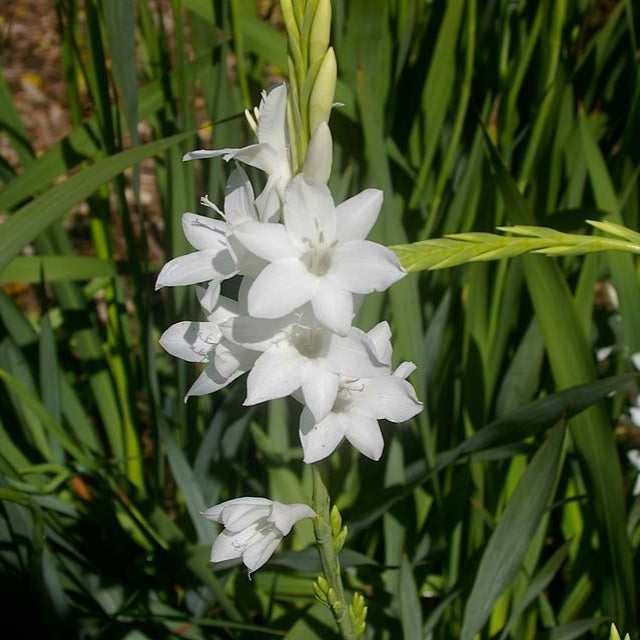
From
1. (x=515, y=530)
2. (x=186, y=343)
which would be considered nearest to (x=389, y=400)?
(x=186, y=343)

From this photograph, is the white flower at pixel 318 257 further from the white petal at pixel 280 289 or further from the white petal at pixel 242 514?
the white petal at pixel 242 514

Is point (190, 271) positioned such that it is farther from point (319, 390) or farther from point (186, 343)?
point (319, 390)

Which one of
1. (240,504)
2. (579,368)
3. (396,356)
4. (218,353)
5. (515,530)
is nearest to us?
(218,353)

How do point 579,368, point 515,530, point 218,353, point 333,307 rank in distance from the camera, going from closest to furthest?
point 333,307 < point 218,353 < point 515,530 < point 579,368

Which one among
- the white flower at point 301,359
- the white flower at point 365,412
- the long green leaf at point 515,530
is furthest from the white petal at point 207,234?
the long green leaf at point 515,530

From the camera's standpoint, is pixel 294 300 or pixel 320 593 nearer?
pixel 294 300

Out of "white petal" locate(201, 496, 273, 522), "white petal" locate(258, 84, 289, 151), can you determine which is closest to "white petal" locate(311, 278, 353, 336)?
"white petal" locate(258, 84, 289, 151)

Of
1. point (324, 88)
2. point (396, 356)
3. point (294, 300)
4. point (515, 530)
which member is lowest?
point (515, 530)

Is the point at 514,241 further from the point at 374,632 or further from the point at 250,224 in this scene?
the point at 374,632
